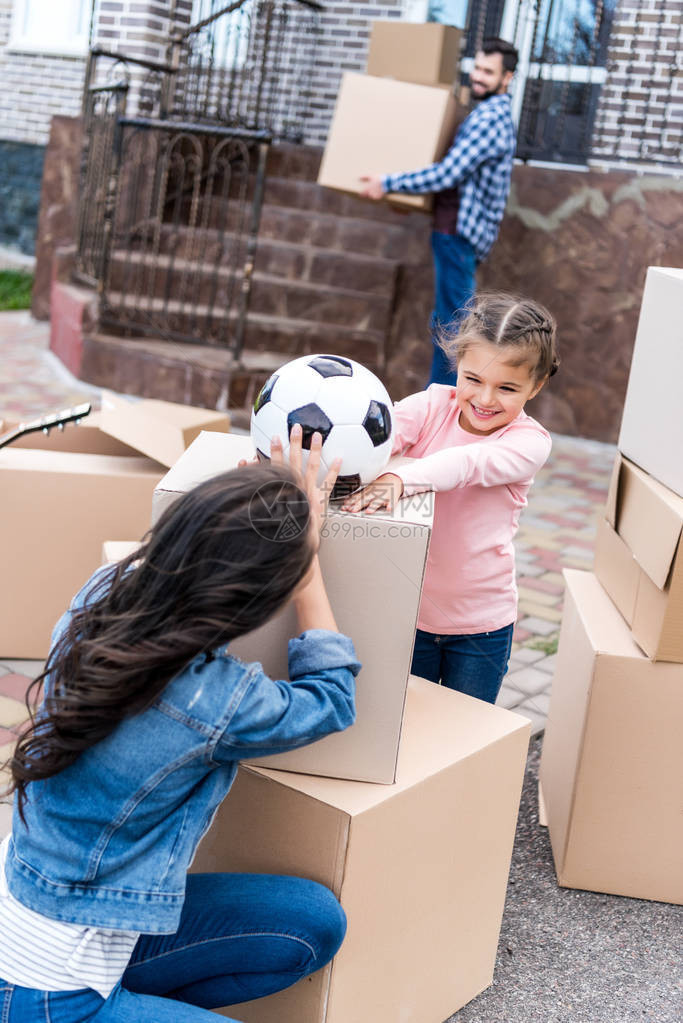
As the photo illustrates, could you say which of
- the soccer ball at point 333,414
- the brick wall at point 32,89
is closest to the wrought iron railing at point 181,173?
the brick wall at point 32,89

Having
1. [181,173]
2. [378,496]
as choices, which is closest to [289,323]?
[181,173]

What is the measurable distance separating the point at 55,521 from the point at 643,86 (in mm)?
5156

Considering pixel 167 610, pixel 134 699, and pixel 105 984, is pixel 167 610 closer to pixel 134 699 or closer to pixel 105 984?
pixel 134 699

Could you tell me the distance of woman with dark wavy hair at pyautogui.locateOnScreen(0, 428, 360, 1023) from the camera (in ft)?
4.31

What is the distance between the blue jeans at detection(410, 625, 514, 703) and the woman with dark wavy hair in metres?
0.73

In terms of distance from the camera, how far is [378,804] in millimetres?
1588

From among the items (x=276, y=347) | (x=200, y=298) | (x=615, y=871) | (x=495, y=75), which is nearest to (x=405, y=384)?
(x=276, y=347)

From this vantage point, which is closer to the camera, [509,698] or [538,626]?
[509,698]

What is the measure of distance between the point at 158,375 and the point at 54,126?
2.67 meters

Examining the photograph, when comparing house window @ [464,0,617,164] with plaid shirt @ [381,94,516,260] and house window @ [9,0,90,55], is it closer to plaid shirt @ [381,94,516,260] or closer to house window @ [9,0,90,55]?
plaid shirt @ [381,94,516,260]

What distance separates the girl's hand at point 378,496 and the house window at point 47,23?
30.5 feet

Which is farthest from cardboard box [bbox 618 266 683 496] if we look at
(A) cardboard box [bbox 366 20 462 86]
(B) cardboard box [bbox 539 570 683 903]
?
(A) cardboard box [bbox 366 20 462 86]

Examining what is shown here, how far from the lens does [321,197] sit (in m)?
6.86

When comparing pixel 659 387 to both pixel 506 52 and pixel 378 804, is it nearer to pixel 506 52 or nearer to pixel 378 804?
pixel 378 804
